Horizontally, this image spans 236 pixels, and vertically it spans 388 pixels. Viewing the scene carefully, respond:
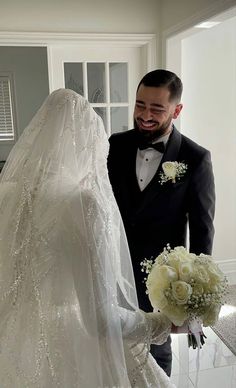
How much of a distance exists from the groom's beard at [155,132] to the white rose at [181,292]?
77 centimetres

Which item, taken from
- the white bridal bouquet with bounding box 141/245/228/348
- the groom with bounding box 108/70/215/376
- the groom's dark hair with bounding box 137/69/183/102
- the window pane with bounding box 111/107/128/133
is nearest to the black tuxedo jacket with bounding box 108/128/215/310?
the groom with bounding box 108/70/215/376

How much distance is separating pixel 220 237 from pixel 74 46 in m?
1.94

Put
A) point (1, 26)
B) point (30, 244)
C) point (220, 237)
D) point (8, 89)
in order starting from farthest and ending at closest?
1. point (8, 89)
2. point (220, 237)
3. point (1, 26)
4. point (30, 244)

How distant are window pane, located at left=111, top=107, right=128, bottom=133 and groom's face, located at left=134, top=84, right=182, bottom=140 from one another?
129 centimetres

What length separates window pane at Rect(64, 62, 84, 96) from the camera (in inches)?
107

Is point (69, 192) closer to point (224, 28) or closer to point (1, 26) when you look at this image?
point (1, 26)

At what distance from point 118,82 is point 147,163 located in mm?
1392

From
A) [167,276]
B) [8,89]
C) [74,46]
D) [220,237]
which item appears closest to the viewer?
[167,276]

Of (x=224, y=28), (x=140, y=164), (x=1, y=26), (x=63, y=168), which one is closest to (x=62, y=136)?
(x=63, y=168)

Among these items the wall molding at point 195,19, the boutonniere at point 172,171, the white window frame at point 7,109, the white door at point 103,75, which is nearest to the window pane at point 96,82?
the white door at point 103,75

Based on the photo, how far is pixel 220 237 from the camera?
312cm

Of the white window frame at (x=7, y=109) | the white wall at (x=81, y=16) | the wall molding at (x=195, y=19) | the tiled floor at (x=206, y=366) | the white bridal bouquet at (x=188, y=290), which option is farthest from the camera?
the white window frame at (x=7, y=109)

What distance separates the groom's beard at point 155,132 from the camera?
158cm

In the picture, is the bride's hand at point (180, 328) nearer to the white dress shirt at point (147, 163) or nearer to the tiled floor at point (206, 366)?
the white dress shirt at point (147, 163)
